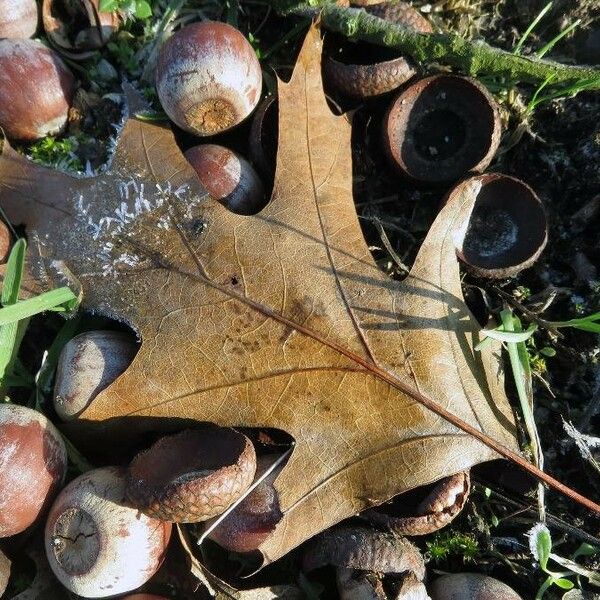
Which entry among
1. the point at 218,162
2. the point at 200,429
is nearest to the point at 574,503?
the point at 200,429

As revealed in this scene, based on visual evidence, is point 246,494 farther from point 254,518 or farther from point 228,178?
point 228,178

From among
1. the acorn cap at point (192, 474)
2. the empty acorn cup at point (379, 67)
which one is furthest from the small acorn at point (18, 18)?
the acorn cap at point (192, 474)

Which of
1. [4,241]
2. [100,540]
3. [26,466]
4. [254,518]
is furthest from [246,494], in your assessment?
[4,241]

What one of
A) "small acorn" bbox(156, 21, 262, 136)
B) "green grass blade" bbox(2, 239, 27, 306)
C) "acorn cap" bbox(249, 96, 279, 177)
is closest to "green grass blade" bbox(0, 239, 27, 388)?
"green grass blade" bbox(2, 239, 27, 306)

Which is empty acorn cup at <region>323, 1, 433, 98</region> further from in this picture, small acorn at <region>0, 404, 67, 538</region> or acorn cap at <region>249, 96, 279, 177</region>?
small acorn at <region>0, 404, 67, 538</region>

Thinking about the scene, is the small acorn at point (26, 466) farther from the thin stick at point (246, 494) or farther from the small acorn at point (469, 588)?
the small acorn at point (469, 588)

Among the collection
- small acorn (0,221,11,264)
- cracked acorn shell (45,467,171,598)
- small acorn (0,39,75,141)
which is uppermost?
small acorn (0,39,75,141)
